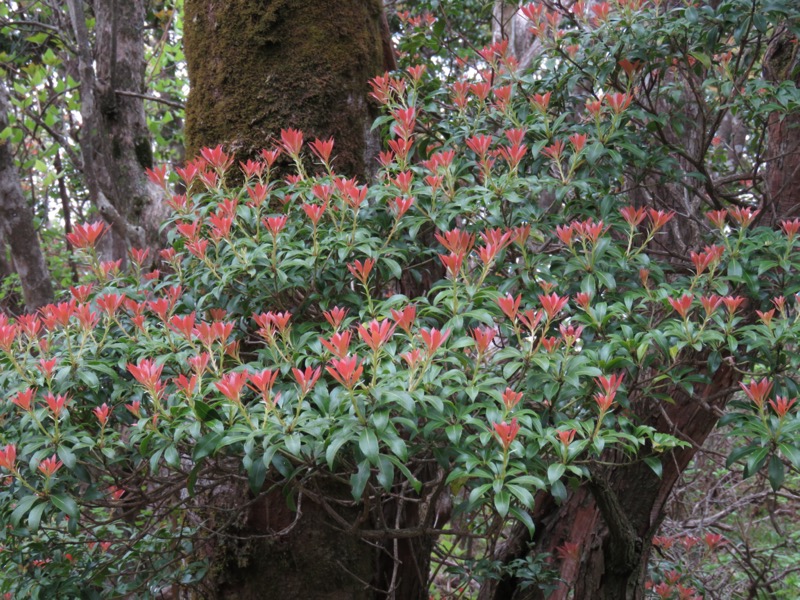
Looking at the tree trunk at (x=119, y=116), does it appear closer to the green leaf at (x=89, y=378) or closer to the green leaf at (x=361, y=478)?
the green leaf at (x=89, y=378)

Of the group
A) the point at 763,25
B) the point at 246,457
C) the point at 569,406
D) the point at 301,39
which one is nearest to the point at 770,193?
the point at 763,25

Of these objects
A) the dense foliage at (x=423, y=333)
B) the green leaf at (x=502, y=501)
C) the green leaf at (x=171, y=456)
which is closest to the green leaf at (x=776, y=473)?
the dense foliage at (x=423, y=333)

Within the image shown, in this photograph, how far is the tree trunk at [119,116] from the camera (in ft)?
13.7

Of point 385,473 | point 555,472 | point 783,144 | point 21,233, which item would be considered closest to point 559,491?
point 555,472

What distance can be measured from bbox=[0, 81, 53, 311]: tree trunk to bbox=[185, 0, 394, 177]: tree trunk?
7.67 feet

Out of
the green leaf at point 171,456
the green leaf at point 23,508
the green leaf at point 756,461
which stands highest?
the green leaf at point 171,456

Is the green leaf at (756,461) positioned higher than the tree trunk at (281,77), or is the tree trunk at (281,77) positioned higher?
the tree trunk at (281,77)

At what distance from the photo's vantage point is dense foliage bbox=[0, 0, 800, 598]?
1.67 m

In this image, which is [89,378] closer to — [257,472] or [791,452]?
[257,472]

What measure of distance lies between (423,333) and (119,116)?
3.34 m

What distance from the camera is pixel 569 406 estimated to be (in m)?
1.94

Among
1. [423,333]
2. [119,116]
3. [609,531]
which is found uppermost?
[119,116]

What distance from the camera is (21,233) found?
481 cm

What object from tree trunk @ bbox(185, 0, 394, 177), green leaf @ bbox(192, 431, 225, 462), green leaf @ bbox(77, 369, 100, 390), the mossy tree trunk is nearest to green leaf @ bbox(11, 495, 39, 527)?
green leaf @ bbox(77, 369, 100, 390)
